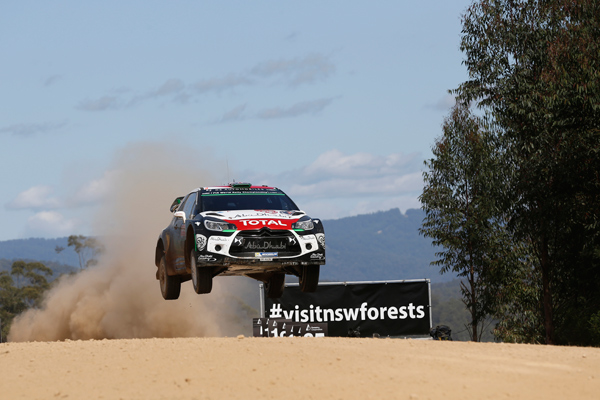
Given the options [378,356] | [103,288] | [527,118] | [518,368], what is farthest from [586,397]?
[103,288]

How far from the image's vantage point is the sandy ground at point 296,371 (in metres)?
9.13

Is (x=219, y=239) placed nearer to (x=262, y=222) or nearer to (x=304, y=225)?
(x=262, y=222)

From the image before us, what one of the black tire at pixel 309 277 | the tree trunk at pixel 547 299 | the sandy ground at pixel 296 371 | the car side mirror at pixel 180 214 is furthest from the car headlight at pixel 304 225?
the tree trunk at pixel 547 299

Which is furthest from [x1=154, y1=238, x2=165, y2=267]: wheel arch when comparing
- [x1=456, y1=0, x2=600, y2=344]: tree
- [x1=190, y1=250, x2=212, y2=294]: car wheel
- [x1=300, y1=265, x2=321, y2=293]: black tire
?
[x1=456, y1=0, x2=600, y2=344]: tree

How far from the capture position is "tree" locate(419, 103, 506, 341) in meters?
35.8

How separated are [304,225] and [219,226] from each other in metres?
1.46

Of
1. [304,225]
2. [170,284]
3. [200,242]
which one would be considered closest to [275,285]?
[170,284]

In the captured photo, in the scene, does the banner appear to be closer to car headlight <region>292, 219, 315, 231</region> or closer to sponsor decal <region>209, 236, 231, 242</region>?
car headlight <region>292, 219, 315, 231</region>

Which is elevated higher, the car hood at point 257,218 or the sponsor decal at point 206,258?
the car hood at point 257,218

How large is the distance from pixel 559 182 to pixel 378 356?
643 inches

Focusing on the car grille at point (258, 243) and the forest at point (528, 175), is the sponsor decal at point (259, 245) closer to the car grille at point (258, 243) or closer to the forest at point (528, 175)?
the car grille at point (258, 243)

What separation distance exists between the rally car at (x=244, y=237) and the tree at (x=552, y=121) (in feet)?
41.8

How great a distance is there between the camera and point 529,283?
3816 cm

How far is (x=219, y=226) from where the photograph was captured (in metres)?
12.9
